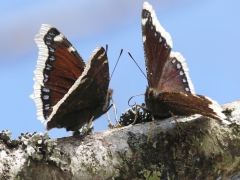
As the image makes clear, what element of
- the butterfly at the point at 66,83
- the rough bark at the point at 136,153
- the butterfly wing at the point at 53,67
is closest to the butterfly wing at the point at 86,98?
the butterfly at the point at 66,83

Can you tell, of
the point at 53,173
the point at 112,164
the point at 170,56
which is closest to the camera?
the point at 53,173

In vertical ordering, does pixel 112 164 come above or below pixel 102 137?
below

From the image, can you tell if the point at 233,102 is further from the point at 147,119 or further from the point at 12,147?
the point at 12,147

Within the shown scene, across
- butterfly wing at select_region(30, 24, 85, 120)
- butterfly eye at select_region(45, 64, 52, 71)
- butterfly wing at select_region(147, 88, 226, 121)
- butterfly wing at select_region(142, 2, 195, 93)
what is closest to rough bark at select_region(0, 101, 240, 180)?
butterfly wing at select_region(147, 88, 226, 121)

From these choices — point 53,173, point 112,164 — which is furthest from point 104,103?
point 53,173

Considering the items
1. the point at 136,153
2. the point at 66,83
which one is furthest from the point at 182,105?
the point at 66,83

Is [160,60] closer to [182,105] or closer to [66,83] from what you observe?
[182,105]
